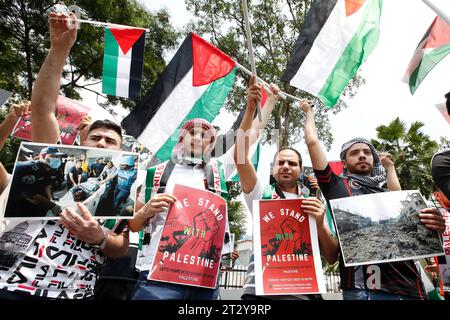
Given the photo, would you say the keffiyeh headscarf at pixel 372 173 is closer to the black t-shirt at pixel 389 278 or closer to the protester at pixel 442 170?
the protester at pixel 442 170

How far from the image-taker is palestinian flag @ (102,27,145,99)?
3.15 meters

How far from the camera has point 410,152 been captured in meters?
11.5

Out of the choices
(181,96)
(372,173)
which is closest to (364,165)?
(372,173)

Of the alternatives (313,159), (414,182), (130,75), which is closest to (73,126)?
(130,75)

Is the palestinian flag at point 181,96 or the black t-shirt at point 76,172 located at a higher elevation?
the palestinian flag at point 181,96

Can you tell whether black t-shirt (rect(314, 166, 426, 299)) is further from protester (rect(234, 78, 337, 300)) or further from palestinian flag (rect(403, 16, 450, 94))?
palestinian flag (rect(403, 16, 450, 94))

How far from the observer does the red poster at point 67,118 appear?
171 inches

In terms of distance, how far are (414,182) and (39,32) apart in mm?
13274

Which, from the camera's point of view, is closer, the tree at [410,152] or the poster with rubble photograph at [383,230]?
the poster with rubble photograph at [383,230]

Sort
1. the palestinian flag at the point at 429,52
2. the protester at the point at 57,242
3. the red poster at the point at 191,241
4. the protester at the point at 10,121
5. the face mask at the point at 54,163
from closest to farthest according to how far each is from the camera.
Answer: the protester at the point at 57,242
the face mask at the point at 54,163
the red poster at the point at 191,241
the protester at the point at 10,121
the palestinian flag at the point at 429,52

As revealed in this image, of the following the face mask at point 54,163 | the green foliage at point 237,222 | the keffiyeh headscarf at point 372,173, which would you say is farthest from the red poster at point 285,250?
the green foliage at point 237,222

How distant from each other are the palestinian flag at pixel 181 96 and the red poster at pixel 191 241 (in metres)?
1.44

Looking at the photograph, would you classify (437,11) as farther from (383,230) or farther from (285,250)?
(285,250)

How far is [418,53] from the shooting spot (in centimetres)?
331
